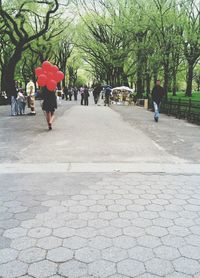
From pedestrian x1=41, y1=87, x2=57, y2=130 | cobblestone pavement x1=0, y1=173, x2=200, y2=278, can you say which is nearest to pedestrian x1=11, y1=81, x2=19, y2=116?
pedestrian x1=41, y1=87, x2=57, y2=130

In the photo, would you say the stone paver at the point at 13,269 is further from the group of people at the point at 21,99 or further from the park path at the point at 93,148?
the group of people at the point at 21,99

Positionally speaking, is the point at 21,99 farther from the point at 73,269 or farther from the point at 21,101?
the point at 73,269

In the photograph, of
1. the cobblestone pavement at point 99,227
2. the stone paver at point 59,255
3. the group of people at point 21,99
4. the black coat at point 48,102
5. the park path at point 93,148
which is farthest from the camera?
the group of people at point 21,99

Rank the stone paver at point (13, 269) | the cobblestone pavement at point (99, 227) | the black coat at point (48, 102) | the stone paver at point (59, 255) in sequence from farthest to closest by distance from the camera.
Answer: the black coat at point (48, 102) < the stone paver at point (59, 255) < the cobblestone pavement at point (99, 227) < the stone paver at point (13, 269)

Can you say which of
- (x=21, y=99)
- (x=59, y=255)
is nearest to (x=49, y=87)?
(x=21, y=99)

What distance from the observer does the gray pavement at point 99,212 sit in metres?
3.10

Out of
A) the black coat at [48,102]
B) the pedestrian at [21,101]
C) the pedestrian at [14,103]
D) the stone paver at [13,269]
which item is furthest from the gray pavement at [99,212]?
the pedestrian at [21,101]

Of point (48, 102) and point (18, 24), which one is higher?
point (18, 24)

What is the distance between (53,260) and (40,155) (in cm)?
466

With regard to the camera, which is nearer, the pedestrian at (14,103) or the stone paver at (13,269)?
the stone paver at (13,269)

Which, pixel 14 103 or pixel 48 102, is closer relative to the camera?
pixel 48 102

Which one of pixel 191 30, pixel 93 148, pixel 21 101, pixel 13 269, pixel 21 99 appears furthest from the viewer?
pixel 191 30

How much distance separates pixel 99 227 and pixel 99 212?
46 centimetres

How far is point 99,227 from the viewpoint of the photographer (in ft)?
12.7
